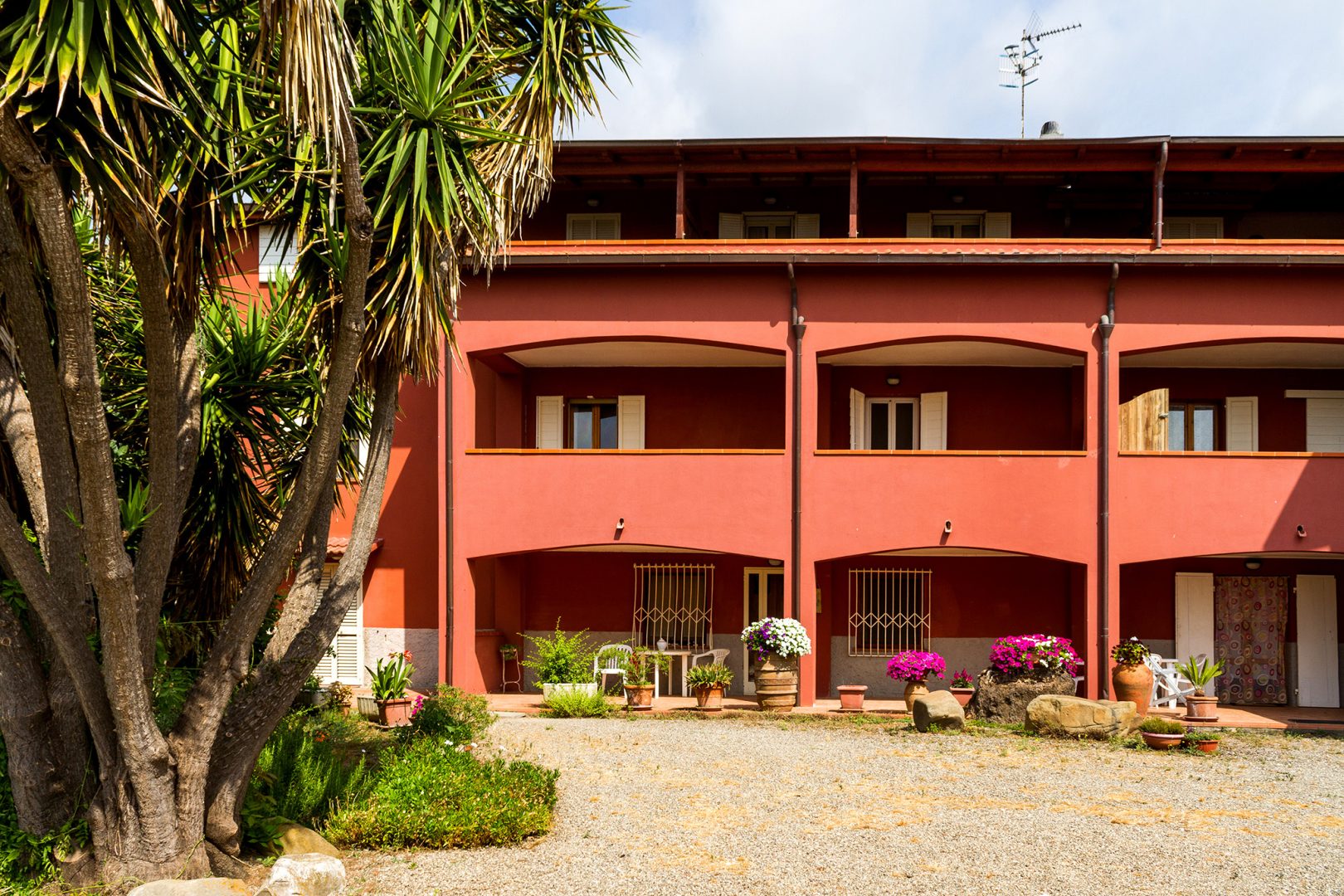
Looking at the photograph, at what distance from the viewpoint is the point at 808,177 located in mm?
18172

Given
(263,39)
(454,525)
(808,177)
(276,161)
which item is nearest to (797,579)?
(454,525)

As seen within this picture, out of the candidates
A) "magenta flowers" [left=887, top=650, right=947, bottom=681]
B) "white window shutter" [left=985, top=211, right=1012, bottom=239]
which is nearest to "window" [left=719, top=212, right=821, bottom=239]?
"white window shutter" [left=985, top=211, right=1012, bottom=239]

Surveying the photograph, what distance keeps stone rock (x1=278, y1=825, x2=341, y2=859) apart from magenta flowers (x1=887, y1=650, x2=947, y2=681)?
9.60m

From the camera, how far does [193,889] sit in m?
6.64

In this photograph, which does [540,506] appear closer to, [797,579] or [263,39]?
[797,579]

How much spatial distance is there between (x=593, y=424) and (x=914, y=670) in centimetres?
658

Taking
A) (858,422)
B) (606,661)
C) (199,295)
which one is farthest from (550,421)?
(199,295)

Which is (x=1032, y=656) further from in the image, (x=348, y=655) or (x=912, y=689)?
(x=348, y=655)

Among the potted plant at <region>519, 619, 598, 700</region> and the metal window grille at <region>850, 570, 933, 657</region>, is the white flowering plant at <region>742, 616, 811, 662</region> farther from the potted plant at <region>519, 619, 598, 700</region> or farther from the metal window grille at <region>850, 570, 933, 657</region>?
the metal window grille at <region>850, 570, 933, 657</region>

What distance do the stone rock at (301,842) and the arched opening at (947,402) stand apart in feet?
37.8

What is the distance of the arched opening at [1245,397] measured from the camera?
18.0 meters

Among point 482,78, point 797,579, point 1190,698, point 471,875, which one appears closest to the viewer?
point 471,875

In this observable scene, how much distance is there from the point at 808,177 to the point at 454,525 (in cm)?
775

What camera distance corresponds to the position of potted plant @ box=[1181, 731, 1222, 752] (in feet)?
42.3
